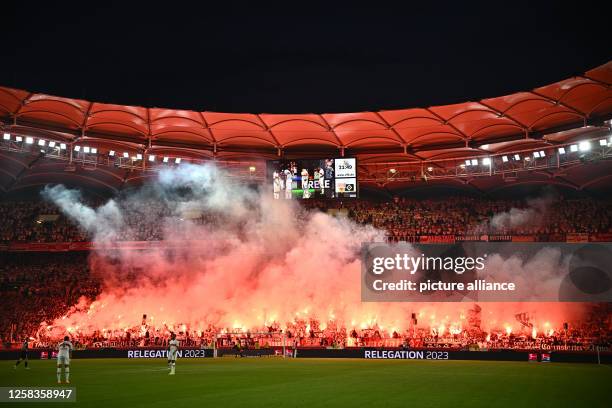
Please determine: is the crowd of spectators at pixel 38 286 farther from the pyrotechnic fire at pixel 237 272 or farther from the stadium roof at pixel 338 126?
the stadium roof at pixel 338 126

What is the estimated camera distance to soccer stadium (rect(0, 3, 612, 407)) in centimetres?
3347

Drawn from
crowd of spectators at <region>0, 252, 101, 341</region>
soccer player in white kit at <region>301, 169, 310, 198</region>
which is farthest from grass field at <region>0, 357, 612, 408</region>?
crowd of spectators at <region>0, 252, 101, 341</region>

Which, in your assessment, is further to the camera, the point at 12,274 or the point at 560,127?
the point at 12,274

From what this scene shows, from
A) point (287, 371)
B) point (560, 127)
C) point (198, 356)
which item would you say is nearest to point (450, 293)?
point (560, 127)

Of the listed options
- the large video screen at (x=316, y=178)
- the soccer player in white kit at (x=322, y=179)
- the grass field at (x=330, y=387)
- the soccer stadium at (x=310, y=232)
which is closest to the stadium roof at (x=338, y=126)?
the soccer stadium at (x=310, y=232)

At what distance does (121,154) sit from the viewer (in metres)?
39.9

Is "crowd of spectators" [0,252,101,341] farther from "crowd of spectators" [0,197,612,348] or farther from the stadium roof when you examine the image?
the stadium roof

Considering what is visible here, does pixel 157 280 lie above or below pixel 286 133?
below

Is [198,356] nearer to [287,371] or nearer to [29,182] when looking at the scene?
[287,371]

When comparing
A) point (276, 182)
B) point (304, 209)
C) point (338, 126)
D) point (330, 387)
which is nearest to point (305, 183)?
point (276, 182)

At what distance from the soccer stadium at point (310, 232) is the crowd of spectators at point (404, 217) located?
0.15 metres

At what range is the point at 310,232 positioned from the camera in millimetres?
42812

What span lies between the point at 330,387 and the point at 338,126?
21.1 metres

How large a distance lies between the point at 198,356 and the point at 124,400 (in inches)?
873
